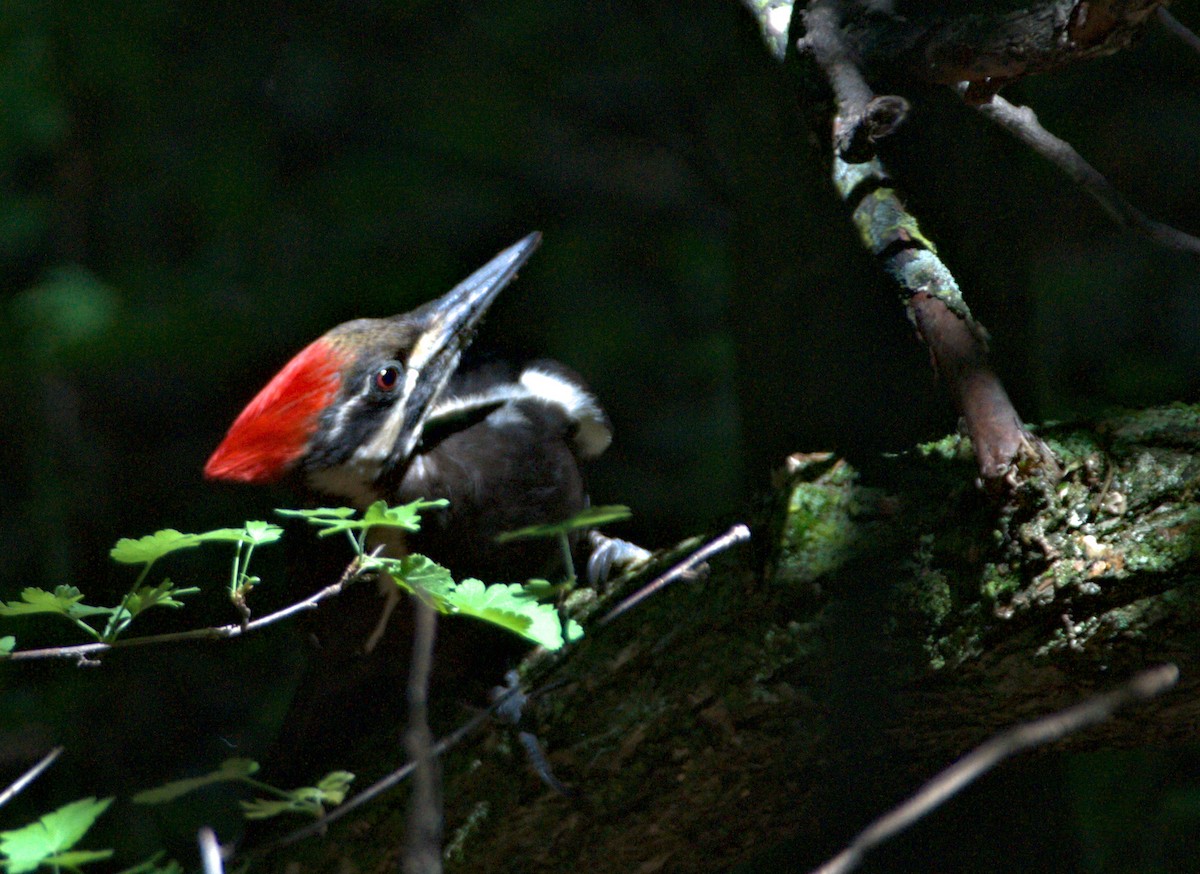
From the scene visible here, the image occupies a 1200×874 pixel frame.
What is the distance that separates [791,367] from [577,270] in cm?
112

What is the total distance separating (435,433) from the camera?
6.35 ft

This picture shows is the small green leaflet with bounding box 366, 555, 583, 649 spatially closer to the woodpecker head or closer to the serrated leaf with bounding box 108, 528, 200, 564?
the serrated leaf with bounding box 108, 528, 200, 564

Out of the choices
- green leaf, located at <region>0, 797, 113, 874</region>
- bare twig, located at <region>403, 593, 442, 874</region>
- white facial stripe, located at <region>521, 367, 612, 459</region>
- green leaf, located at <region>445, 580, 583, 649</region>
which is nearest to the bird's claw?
→ white facial stripe, located at <region>521, 367, 612, 459</region>

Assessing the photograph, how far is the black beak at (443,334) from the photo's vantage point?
6.17 feet

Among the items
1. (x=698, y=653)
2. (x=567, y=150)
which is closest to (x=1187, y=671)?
(x=698, y=653)

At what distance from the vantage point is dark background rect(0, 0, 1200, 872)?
2.63m

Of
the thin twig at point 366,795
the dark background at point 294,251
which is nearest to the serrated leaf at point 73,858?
the thin twig at point 366,795

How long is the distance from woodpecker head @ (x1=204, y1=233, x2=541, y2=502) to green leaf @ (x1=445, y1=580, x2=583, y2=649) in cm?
63

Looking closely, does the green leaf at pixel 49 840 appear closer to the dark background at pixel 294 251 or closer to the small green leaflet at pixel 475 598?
the small green leaflet at pixel 475 598

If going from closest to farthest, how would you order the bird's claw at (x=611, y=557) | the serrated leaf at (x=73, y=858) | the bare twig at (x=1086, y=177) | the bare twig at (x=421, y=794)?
the bare twig at (x=421, y=794) < the serrated leaf at (x=73, y=858) < the bare twig at (x=1086, y=177) < the bird's claw at (x=611, y=557)

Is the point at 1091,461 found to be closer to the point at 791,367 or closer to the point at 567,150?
the point at 791,367

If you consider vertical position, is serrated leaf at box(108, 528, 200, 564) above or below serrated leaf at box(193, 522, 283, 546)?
above

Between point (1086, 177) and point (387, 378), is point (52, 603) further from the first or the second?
point (1086, 177)

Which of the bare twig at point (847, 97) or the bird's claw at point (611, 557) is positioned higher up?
the bare twig at point (847, 97)
